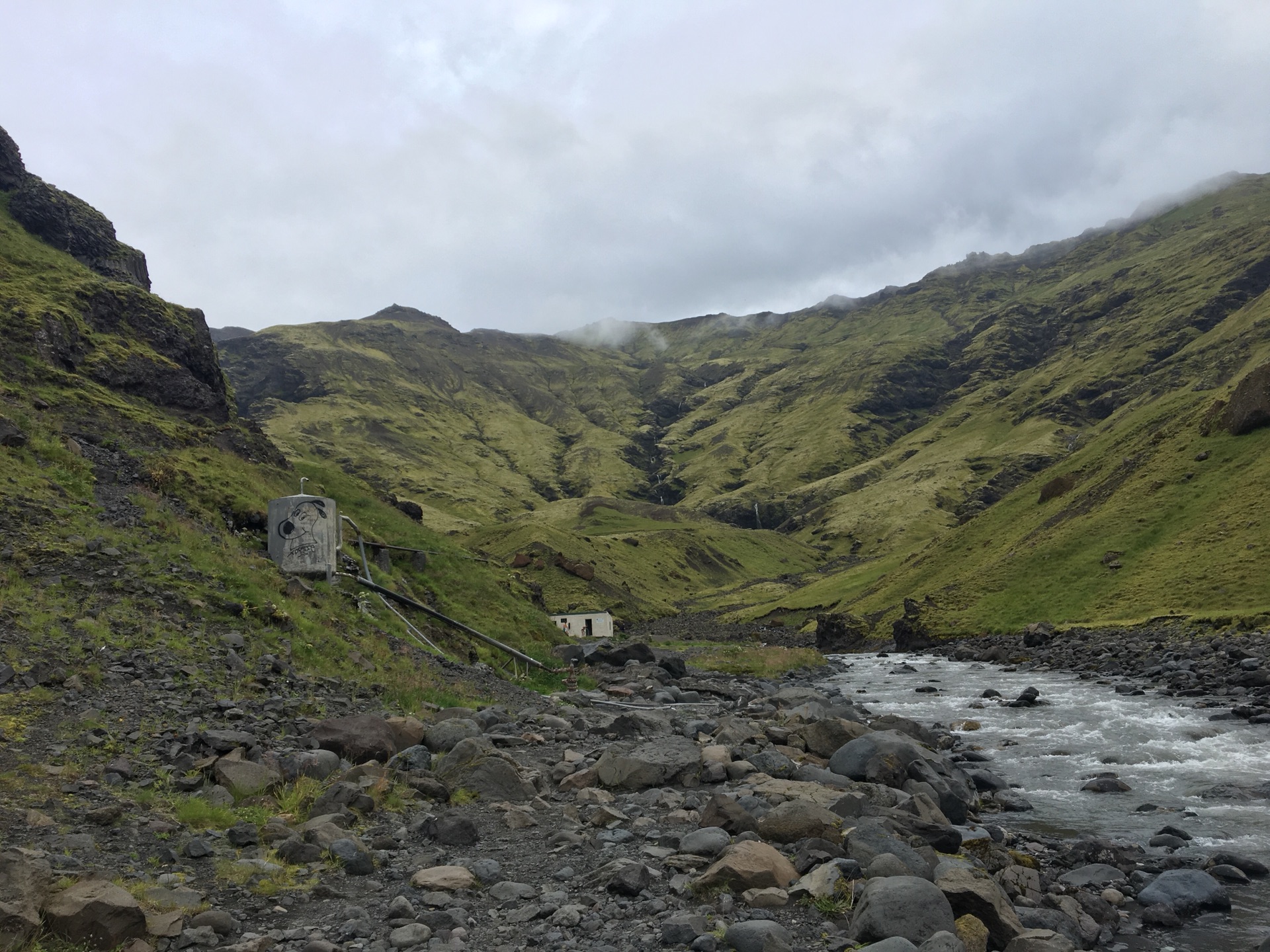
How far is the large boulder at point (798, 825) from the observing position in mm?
11758

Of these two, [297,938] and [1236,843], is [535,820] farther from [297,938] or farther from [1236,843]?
[1236,843]

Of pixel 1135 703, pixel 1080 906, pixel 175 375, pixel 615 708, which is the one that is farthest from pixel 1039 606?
pixel 175 375

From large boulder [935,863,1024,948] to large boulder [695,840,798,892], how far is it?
6.75 feet

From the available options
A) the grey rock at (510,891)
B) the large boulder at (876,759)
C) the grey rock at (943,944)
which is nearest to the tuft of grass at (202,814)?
the grey rock at (510,891)

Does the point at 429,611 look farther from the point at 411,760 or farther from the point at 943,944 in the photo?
the point at 943,944

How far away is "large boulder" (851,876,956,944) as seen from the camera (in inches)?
334

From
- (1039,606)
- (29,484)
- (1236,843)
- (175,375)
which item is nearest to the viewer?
(1236,843)

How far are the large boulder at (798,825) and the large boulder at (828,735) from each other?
907 cm

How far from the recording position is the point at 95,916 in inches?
265

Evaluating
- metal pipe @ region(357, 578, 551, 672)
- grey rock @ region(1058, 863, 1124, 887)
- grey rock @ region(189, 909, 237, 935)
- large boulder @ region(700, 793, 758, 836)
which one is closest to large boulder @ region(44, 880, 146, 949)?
grey rock @ region(189, 909, 237, 935)

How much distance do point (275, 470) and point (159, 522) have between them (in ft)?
52.9

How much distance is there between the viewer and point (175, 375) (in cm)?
4228

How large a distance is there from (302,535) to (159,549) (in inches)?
266

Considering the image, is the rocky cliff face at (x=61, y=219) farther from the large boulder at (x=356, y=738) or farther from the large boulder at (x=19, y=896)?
the large boulder at (x=19, y=896)
